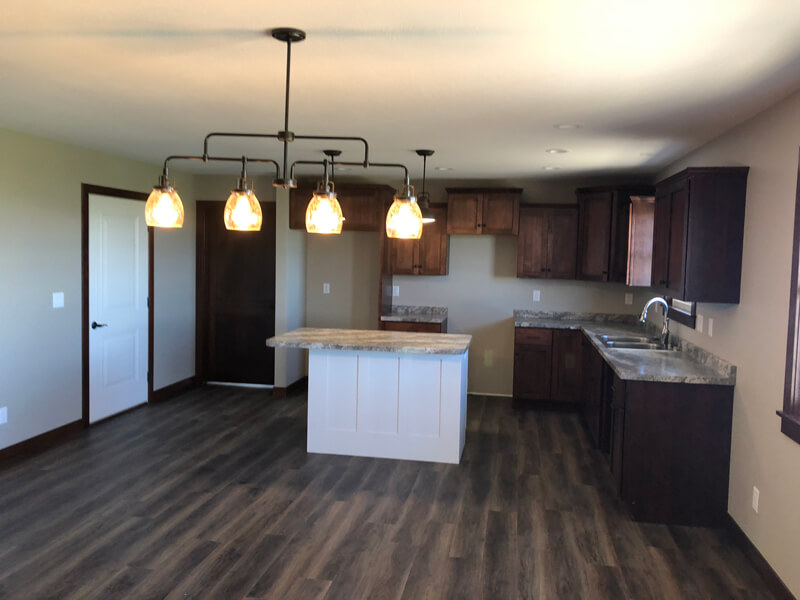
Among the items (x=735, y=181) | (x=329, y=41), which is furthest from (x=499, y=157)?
(x=329, y=41)

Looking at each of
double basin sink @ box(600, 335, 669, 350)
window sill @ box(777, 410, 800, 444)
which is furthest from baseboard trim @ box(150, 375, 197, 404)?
window sill @ box(777, 410, 800, 444)

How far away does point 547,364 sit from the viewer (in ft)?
20.6

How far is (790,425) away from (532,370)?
3.51 meters

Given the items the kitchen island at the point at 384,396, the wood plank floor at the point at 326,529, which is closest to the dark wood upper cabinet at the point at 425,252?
the kitchen island at the point at 384,396

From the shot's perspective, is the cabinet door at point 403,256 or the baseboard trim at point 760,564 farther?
the cabinet door at point 403,256

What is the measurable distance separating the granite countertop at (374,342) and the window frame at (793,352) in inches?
80.7

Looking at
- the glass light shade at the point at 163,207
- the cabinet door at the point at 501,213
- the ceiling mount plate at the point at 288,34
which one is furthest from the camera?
the cabinet door at the point at 501,213

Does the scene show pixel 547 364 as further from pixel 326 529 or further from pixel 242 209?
pixel 242 209

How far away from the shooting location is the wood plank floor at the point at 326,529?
294 centimetres

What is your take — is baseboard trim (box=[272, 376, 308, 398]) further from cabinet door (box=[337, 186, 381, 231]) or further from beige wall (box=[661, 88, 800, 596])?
beige wall (box=[661, 88, 800, 596])

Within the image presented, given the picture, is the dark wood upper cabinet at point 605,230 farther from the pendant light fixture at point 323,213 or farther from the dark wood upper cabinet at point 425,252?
the pendant light fixture at point 323,213

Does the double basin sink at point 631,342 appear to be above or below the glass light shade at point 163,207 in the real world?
below

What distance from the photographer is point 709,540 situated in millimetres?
3477

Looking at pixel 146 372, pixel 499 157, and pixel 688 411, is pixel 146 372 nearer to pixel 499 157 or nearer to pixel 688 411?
pixel 499 157
